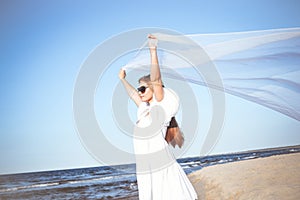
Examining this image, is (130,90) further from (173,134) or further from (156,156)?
(156,156)

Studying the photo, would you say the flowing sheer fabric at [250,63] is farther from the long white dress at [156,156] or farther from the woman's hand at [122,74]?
the long white dress at [156,156]

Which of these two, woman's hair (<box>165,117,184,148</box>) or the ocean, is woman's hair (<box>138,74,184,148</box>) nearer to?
woman's hair (<box>165,117,184,148</box>)

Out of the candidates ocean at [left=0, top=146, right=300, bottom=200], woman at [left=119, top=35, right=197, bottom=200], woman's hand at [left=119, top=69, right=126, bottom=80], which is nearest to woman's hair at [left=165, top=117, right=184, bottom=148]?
woman at [left=119, top=35, right=197, bottom=200]

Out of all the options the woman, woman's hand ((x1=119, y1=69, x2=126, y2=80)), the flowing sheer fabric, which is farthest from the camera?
the flowing sheer fabric

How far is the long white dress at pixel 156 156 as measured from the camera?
3.20 m

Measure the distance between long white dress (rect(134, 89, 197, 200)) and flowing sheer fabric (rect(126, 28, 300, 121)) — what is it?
86 cm

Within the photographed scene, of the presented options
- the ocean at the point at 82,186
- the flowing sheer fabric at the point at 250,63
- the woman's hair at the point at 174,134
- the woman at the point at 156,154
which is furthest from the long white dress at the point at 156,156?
the ocean at the point at 82,186

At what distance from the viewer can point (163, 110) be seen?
126 inches

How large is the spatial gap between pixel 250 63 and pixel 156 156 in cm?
173

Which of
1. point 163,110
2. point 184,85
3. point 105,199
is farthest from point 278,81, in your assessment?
point 105,199

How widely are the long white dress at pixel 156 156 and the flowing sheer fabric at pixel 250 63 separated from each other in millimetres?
857

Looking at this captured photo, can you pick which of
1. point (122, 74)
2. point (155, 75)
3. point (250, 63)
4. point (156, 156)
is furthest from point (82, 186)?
point (155, 75)

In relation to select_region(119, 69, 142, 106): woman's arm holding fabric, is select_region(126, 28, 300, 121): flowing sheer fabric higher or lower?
higher

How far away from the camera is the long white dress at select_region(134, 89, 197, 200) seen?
320cm
